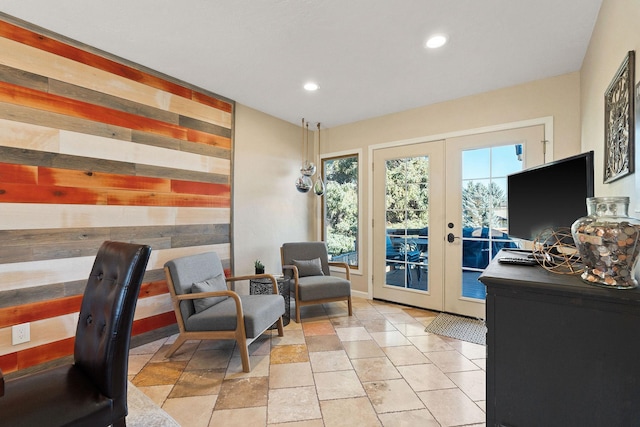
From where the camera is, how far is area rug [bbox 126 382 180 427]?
1.75 m

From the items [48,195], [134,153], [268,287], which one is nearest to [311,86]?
[134,153]

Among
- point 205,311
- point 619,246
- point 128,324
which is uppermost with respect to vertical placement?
point 619,246

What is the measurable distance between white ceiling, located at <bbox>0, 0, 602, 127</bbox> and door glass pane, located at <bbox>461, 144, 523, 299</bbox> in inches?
29.2

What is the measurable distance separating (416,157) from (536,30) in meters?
1.77

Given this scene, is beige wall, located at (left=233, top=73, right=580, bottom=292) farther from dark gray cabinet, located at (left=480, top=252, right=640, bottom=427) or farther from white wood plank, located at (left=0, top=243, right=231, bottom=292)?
dark gray cabinet, located at (left=480, top=252, right=640, bottom=427)

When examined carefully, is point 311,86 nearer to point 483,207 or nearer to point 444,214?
point 444,214

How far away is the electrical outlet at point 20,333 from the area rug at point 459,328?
132 inches

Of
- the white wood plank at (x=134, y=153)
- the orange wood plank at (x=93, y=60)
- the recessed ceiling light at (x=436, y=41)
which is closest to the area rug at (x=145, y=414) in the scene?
the white wood plank at (x=134, y=153)

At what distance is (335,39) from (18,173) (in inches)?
97.3

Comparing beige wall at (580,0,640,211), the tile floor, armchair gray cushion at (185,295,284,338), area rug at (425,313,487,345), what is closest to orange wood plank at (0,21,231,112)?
armchair gray cushion at (185,295,284,338)

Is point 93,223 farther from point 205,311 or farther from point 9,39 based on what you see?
point 9,39

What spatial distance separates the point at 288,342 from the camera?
2857mm

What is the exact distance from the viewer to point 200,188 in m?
3.24

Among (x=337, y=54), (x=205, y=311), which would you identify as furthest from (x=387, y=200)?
(x=205, y=311)
